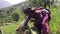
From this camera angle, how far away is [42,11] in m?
3.09

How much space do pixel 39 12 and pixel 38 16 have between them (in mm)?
57

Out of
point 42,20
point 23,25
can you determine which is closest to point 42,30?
point 42,20

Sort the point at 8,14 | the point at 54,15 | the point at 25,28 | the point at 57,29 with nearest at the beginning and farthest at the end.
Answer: the point at 25,28 → the point at 57,29 → the point at 54,15 → the point at 8,14

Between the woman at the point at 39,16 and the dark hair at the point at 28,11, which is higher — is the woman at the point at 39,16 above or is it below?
below

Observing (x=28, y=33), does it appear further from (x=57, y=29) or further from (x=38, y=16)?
(x=57, y=29)

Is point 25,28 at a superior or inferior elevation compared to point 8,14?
superior

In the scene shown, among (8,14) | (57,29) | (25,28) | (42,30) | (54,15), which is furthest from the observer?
(8,14)

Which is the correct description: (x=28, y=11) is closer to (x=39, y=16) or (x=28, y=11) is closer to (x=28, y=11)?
(x=28, y=11)

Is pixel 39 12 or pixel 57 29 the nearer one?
pixel 39 12

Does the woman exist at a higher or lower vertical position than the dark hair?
lower

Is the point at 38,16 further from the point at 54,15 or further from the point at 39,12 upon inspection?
the point at 54,15

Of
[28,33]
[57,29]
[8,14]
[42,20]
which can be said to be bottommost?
[8,14]

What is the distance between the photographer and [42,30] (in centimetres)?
291

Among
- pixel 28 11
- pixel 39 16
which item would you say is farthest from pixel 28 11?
pixel 39 16
